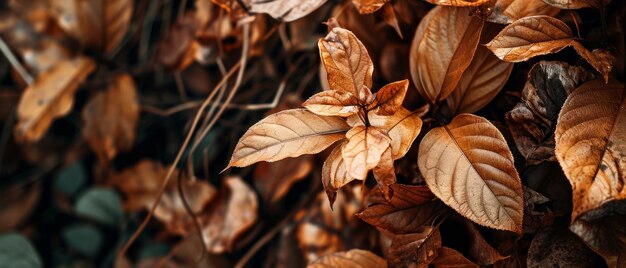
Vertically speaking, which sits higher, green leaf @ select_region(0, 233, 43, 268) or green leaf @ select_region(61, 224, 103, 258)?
green leaf @ select_region(0, 233, 43, 268)

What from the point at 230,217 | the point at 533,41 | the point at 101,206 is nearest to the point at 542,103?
the point at 533,41

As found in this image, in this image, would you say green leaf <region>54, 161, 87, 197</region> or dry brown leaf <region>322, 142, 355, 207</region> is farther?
green leaf <region>54, 161, 87, 197</region>

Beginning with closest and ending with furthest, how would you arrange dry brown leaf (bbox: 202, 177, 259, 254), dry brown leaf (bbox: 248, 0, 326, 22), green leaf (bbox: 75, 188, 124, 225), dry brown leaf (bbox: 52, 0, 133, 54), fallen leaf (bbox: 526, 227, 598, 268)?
fallen leaf (bbox: 526, 227, 598, 268)
dry brown leaf (bbox: 248, 0, 326, 22)
dry brown leaf (bbox: 202, 177, 259, 254)
dry brown leaf (bbox: 52, 0, 133, 54)
green leaf (bbox: 75, 188, 124, 225)

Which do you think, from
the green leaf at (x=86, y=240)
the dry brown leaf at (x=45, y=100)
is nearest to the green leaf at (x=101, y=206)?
the green leaf at (x=86, y=240)

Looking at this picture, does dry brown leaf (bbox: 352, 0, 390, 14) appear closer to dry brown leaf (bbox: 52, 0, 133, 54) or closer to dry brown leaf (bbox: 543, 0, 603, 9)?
dry brown leaf (bbox: 543, 0, 603, 9)

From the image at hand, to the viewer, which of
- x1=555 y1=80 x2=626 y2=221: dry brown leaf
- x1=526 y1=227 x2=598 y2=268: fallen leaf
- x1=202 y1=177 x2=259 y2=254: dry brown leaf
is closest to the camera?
x1=555 y1=80 x2=626 y2=221: dry brown leaf

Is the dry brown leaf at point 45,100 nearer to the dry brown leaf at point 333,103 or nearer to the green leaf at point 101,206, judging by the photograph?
the green leaf at point 101,206

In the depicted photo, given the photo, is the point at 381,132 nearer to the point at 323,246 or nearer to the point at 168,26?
the point at 323,246

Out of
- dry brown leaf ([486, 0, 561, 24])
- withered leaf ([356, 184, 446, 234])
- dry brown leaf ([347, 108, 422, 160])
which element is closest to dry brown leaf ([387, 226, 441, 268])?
withered leaf ([356, 184, 446, 234])
